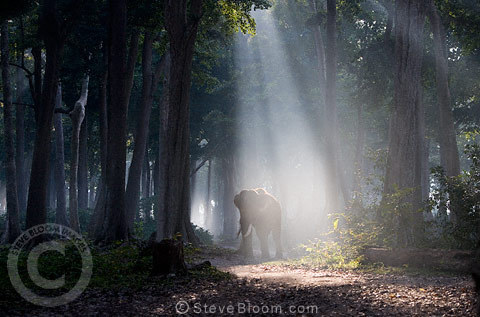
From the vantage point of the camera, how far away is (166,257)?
10.4 m

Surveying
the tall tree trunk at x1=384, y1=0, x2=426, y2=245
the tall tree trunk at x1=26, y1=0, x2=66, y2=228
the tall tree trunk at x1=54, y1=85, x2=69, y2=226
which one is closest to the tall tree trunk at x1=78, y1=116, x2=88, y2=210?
the tall tree trunk at x1=54, y1=85, x2=69, y2=226

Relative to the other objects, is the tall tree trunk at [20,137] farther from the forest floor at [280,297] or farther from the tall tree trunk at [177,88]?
the forest floor at [280,297]

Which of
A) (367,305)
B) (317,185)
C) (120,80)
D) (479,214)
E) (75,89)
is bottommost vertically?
(367,305)

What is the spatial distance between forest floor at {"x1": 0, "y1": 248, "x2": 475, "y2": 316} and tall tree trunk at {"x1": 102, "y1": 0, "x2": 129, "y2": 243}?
7.39 m

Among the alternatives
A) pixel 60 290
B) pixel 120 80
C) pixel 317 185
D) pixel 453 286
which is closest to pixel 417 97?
pixel 453 286

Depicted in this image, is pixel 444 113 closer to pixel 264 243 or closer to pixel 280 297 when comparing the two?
pixel 264 243

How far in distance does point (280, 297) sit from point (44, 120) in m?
11.9

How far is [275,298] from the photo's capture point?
8.41 metres

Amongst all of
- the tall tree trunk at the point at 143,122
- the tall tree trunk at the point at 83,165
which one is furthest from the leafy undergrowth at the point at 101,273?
the tall tree trunk at the point at 83,165

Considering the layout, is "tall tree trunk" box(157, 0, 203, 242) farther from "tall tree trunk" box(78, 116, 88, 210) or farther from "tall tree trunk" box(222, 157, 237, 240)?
"tall tree trunk" box(222, 157, 237, 240)

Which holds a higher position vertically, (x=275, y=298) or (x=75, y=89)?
(x=75, y=89)

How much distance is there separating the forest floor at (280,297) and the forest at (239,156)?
0.05 m

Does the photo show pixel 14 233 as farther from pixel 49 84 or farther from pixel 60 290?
pixel 60 290

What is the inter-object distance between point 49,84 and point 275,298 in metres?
12.3
